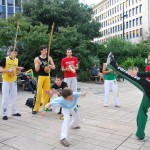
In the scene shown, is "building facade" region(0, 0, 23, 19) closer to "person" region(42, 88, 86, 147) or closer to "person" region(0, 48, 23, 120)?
"person" region(0, 48, 23, 120)

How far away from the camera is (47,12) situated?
18.8 metres

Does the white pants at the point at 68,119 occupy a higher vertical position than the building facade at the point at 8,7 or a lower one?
lower

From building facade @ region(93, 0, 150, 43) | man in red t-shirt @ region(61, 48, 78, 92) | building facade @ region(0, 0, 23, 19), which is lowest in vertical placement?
man in red t-shirt @ region(61, 48, 78, 92)

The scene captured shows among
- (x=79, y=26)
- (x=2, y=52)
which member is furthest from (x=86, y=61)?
(x=2, y=52)

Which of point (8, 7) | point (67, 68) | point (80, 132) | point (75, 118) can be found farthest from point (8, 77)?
point (8, 7)

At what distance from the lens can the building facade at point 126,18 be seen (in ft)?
233

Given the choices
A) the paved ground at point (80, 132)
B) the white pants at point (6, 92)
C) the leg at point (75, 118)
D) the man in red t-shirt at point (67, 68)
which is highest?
the man in red t-shirt at point (67, 68)

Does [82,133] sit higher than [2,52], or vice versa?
[2,52]

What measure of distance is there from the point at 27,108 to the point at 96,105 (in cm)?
236

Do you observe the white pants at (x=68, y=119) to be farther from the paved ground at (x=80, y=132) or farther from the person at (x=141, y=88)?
the person at (x=141, y=88)

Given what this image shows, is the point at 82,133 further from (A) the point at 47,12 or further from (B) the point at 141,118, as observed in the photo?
(A) the point at 47,12

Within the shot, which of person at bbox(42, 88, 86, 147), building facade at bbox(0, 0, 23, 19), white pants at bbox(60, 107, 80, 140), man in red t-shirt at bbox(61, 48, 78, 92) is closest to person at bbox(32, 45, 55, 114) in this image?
man in red t-shirt at bbox(61, 48, 78, 92)

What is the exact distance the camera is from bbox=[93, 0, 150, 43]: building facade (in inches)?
2795

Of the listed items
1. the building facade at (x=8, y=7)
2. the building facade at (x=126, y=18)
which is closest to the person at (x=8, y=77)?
the building facade at (x=8, y=7)
